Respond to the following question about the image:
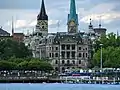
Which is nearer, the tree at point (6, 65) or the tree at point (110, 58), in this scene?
the tree at point (6, 65)

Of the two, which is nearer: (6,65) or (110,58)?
(6,65)

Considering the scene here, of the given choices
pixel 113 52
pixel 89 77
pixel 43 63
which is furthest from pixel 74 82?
pixel 113 52

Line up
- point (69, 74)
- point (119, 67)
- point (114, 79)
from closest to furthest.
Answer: point (114, 79) < point (69, 74) < point (119, 67)

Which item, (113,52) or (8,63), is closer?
(8,63)

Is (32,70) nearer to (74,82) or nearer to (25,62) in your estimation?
(25,62)

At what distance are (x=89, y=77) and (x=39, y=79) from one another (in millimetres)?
→ 11539

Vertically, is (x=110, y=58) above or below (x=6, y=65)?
above

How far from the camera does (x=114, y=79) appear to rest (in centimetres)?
16312

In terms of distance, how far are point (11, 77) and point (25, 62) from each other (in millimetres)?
12229

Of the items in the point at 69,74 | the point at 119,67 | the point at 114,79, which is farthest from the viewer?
the point at 119,67

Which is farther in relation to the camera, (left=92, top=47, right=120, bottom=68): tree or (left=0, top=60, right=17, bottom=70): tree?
(left=92, top=47, right=120, bottom=68): tree

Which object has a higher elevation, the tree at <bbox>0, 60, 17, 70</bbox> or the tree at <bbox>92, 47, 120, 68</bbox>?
the tree at <bbox>92, 47, 120, 68</bbox>

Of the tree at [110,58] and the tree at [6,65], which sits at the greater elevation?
the tree at [110,58]

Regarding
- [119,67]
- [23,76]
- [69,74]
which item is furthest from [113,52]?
[23,76]
